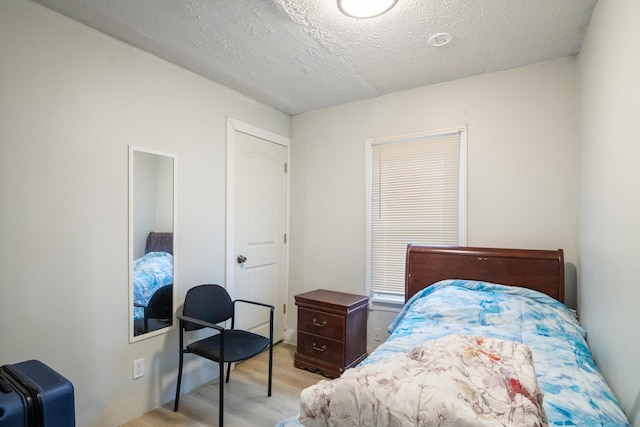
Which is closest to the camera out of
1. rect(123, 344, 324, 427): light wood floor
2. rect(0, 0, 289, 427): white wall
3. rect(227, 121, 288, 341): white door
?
rect(0, 0, 289, 427): white wall

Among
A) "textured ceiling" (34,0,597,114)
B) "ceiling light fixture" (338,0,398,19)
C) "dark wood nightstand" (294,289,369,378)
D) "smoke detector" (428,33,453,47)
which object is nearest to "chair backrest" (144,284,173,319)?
"dark wood nightstand" (294,289,369,378)

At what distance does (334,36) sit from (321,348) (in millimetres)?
2364

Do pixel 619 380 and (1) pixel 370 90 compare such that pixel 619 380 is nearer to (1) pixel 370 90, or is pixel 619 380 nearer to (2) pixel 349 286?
(2) pixel 349 286

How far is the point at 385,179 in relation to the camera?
3.02 metres

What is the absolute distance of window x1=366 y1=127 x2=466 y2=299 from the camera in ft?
8.86

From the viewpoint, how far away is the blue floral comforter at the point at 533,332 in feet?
3.75

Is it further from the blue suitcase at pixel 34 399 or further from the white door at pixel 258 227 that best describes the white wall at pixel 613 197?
the white door at pixel 258 227

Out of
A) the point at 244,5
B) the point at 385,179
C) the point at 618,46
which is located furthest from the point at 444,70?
the point at 244,5

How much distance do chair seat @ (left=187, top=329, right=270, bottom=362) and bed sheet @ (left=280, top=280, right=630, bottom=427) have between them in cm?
92

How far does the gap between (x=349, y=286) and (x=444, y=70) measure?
202 centimetres

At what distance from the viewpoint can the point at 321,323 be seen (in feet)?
9.23

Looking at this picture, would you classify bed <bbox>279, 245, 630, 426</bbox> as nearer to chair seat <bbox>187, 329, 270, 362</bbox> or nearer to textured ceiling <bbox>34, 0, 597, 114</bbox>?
chair seat <bbox>187, 329, 270, 362</bbox>

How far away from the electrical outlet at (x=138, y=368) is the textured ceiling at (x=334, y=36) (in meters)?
2.07

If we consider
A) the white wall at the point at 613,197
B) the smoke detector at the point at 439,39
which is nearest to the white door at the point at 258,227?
the smoke detector at the point at 439,39
